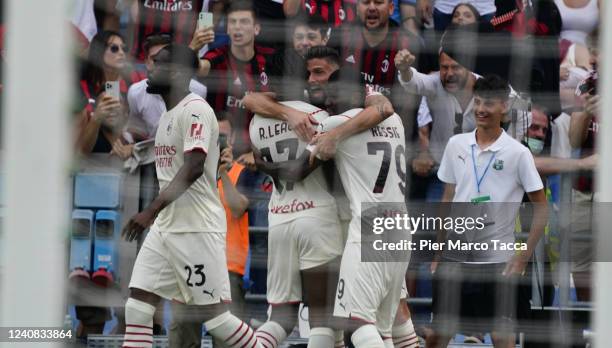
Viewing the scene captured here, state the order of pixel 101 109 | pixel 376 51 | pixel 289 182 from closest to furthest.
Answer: pixel 101 109 < pixel 376 51 < pixel 289 182

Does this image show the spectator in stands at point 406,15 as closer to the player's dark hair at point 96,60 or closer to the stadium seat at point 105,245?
the player's dark hair at point 96,60

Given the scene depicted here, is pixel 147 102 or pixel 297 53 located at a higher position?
pixel 297 53

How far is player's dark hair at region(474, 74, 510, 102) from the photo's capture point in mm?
4664

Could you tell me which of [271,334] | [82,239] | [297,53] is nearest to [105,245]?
[82,239]

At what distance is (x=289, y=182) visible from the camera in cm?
497

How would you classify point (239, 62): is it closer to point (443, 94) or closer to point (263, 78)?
point (263, 78)

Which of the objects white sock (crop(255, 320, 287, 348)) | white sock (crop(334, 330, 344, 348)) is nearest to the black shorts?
white sock (crop(334, 330, 344, 348))

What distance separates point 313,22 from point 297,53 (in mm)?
138

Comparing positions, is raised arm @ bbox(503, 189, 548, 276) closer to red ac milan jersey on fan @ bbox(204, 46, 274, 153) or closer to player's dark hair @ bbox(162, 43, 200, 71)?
red ac milan jersey on fan @ bbox(204, 46, 274, 153)

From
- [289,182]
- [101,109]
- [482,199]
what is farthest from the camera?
[289,182]

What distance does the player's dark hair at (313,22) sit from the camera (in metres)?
4.75

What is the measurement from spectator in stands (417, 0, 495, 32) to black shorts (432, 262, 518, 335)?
3.26 feet

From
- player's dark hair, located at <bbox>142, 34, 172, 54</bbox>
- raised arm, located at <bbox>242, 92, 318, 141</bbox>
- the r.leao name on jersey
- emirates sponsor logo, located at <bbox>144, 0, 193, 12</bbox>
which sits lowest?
the r.leao name on jersey

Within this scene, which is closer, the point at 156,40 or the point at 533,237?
the point at 533,237
